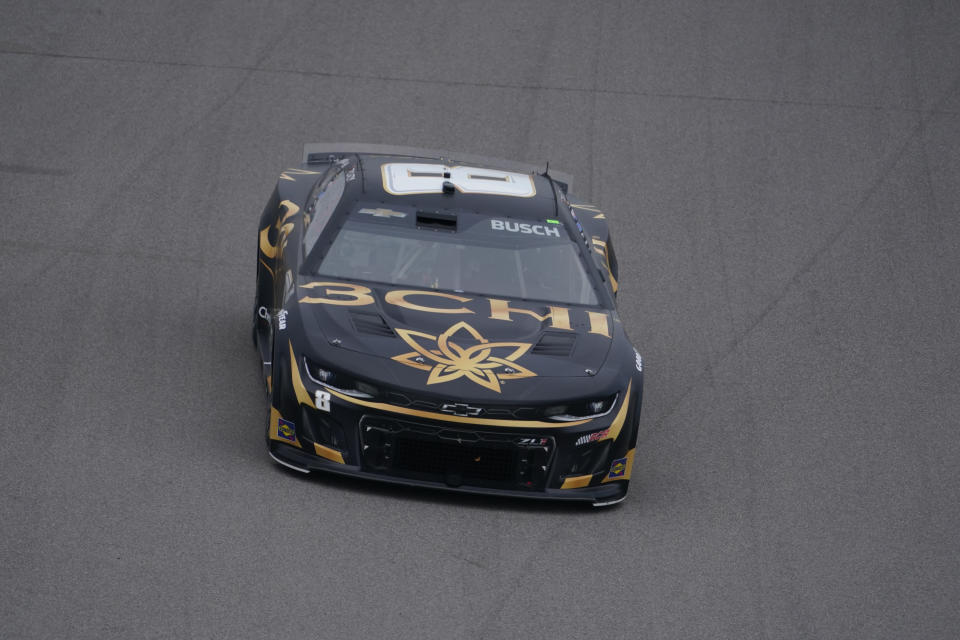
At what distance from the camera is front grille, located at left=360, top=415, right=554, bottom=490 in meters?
6.79

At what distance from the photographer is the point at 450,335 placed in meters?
7.23

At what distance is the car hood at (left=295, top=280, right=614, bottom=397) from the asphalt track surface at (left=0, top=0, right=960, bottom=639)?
671mm

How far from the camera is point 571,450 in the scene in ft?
22.8

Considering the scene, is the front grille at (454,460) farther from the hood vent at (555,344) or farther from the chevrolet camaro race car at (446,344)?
the hood vent at (555,344)

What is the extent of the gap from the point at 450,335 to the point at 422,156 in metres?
2.87

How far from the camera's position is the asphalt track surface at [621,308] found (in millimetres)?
5969

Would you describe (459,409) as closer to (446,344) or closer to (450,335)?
(446,344)

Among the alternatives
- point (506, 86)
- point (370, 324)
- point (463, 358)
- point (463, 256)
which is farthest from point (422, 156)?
point (506, 86)

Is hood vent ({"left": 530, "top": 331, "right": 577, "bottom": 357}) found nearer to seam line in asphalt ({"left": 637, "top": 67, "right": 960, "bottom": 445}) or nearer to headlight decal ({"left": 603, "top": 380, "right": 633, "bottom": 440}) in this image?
headlight decal ({"left": 603, "top": 380, "right": 633, "bottom": 440})

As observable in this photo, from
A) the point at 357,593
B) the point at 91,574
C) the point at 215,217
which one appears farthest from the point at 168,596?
the point at 215,217

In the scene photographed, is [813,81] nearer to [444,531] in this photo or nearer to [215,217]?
[215,217]

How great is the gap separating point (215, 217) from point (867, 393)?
18.8 ft

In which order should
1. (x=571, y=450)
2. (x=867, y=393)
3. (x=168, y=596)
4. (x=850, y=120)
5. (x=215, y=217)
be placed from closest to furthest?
(x=168, y=596)
(x=571, y=450)
(x=867, y=393)
(x=215, y=217)
(x=850, y=120)

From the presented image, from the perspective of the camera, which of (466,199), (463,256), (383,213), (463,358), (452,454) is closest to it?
(452,454)
